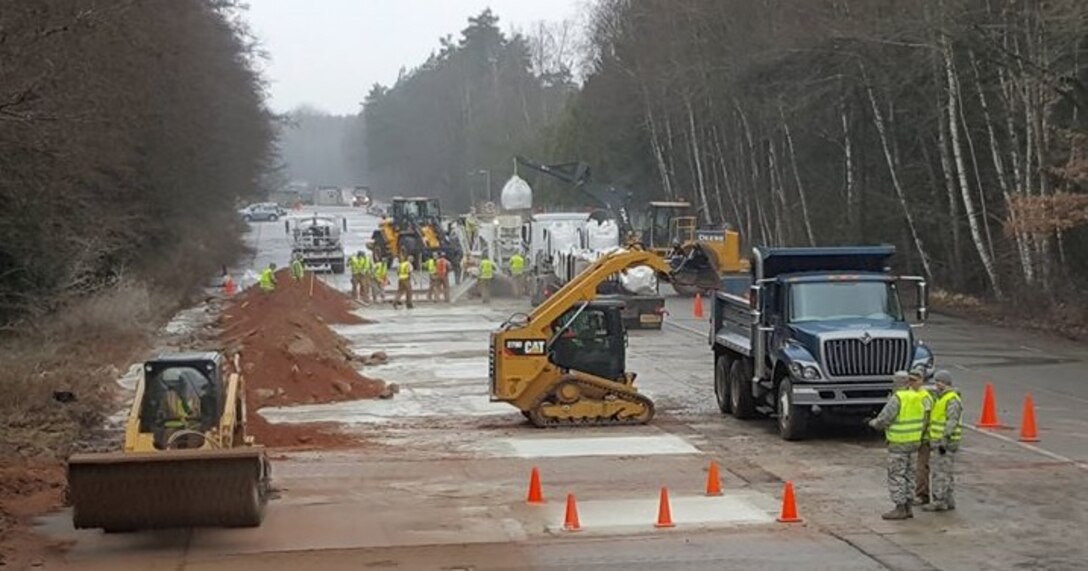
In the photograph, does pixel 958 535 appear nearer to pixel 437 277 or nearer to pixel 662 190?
pixel 437 277

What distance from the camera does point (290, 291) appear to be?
49812 mm

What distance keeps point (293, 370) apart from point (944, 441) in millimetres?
15873

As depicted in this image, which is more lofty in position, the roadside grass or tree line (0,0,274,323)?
tree line (0,0,274,323)

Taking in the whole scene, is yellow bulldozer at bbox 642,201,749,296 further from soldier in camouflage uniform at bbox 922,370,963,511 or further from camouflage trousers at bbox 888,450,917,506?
camouflage trousers at bbox 888,450,917,506

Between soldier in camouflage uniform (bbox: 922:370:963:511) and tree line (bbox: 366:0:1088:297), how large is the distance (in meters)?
18.9

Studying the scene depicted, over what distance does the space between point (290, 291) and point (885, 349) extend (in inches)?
1266

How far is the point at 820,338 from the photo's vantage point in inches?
815

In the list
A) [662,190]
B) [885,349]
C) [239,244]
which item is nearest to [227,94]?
[239,244]

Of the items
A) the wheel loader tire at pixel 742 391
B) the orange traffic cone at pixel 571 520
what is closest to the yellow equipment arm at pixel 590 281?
the wheel loader tire at pixel 742 391

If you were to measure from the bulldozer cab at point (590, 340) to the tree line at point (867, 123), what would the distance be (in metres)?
14.7

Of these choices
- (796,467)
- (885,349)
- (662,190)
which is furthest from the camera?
(662,190)

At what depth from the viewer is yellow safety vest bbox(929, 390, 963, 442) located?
614 inches

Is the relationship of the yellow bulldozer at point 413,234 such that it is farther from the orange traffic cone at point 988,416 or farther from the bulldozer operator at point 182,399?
the bulldozer operator at point 182,399

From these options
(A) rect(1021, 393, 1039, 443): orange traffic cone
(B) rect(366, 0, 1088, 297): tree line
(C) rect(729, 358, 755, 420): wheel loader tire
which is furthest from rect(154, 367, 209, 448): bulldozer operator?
(B) rect(366, 0, 1088, 297): tree line
